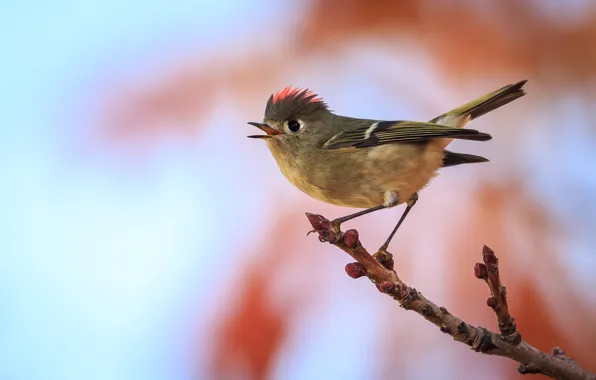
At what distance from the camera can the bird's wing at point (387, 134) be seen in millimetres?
1598

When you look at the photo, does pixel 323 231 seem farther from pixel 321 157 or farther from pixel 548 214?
pixel 548 214

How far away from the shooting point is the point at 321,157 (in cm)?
163

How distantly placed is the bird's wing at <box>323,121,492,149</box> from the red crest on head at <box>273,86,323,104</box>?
167 millimetres

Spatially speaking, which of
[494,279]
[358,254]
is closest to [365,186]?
[358,254]

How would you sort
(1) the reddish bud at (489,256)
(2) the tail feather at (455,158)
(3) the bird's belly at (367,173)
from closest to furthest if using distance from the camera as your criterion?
1. (1) the reddish bud at (489,256)
2. (3) the bird's belly at (367,173)
3. (2) the tail feather at (455,158)

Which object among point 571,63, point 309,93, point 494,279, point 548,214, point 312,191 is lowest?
point 494,279

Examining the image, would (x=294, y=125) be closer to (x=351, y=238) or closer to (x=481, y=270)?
(x=351, y=238)

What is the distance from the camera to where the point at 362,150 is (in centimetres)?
163

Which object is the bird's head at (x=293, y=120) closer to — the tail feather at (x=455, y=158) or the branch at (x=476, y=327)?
the tail feather at (x=455, y=158)

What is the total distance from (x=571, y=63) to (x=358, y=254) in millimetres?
1412

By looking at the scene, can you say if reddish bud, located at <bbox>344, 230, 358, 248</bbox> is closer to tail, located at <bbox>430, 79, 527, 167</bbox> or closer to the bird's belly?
the bird's belly

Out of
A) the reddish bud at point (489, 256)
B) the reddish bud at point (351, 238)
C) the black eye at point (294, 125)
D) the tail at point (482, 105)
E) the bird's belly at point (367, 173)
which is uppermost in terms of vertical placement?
the tail at point (482, 105)

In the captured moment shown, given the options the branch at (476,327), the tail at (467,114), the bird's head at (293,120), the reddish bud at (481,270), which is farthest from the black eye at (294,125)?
the reddish bud at (481,270)

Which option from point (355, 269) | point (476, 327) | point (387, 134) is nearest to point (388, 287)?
point (355, 269)
